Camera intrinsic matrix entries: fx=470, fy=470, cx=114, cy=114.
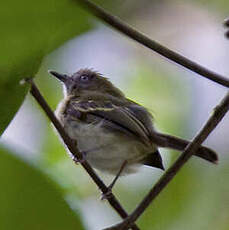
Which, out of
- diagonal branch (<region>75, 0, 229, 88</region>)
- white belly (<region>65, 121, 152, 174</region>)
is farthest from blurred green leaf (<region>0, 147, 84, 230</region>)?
white belly (<region>65, 121, 152, 174</region>)

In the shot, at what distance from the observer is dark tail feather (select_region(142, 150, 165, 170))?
2.35m

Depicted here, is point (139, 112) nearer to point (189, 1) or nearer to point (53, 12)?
point (189, 1)

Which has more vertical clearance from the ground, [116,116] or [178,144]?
[178,144]

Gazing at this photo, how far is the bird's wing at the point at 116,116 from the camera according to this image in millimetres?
2375

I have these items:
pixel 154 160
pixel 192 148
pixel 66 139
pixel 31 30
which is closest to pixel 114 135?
pixel 154 160

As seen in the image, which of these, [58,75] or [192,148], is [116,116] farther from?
[192,148]

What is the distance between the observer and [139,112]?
2.71 meters

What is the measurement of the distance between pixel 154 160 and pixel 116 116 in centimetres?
31

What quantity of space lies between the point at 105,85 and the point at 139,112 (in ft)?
3.17

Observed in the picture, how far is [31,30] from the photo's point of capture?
1.66ft

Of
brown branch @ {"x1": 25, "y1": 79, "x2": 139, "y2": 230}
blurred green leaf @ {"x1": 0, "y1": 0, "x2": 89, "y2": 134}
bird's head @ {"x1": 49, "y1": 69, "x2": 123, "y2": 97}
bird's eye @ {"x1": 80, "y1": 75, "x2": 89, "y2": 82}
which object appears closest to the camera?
blurred green leaf @ {"x1": 0, "y1": 0, "x2": 89, "y2": 134}

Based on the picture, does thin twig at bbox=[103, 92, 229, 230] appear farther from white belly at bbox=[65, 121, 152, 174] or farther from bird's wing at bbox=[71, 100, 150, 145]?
A: white belly at bbox=[65, 121, 152, 174]

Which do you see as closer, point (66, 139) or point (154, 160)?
point (66, 139)

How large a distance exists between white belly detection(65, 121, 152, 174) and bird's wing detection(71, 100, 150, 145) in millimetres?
66
